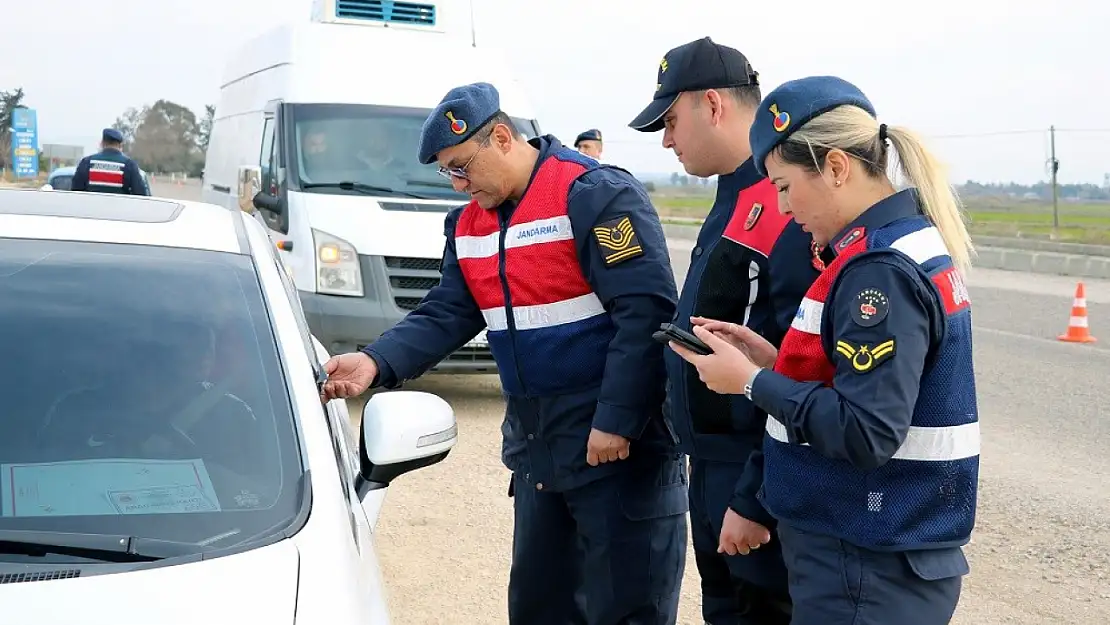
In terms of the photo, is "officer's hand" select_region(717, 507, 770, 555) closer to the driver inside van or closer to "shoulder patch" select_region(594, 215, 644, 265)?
"shoulder patch" select_region(594, 215, 644, 265)

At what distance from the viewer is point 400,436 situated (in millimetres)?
2750

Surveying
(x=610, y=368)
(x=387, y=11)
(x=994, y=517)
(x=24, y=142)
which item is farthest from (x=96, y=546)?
(x=24, y=142)

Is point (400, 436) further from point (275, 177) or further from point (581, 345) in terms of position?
point (275, 177)

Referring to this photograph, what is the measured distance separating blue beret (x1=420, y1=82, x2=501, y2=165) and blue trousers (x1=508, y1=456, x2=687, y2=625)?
98cm

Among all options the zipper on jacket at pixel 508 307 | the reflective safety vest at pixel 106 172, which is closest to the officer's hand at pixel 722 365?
the zipper on jacket at pixel 508 307

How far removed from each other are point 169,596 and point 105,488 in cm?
44

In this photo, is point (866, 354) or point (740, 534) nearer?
point (866, 354)

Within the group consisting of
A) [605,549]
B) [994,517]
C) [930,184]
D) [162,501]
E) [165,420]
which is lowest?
[994,517]

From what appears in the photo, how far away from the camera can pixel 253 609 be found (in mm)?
2033

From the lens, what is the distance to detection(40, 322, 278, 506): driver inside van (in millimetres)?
2486

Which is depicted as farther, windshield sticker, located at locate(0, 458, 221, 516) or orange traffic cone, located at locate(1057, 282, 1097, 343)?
orange traffic cone, located at locate(1057, 282, 1097, 343)

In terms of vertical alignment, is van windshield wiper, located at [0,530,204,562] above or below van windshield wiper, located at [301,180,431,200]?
below

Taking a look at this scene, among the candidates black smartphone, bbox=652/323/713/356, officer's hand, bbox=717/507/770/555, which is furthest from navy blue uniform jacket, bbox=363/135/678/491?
black smartphone, bbox=652/323/713/356

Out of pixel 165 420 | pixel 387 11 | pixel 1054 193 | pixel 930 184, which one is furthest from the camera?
pixel 1054 193
